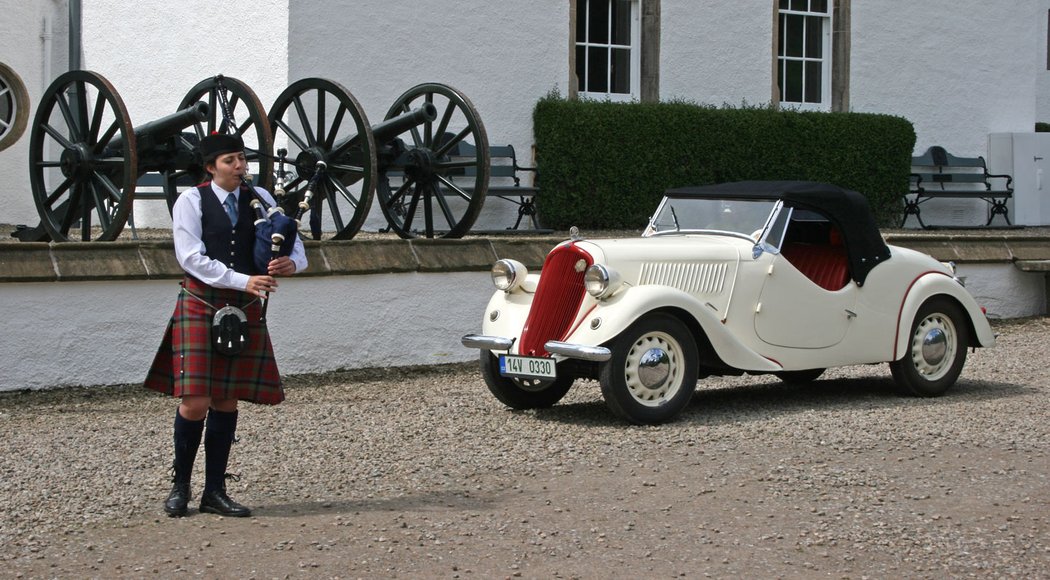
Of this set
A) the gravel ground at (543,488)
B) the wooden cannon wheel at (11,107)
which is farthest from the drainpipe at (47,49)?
the gravel ground at (543,488)

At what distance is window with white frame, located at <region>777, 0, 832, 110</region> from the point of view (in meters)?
17.8

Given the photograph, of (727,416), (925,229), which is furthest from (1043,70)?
(727,416)

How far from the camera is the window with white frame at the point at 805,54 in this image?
17844 mm

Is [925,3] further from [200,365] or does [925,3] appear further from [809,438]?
[200,365]

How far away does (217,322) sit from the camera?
5.66m

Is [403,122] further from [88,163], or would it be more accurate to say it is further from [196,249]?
[196,249]

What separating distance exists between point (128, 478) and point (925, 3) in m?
14.8

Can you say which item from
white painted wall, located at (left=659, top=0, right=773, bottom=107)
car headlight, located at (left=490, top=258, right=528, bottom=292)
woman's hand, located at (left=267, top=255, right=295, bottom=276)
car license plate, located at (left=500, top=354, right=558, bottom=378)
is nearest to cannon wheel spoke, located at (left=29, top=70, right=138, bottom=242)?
car headlight, located at (left=490, top=258, right=528, bottom=292)

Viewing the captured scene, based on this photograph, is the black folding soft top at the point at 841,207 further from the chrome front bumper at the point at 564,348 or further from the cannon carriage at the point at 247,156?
the cannon carriage at the point at 247,156

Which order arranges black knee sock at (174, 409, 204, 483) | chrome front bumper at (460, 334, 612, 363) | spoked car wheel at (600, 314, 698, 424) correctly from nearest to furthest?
black knee sock at (174, 409, 204, 483), chrome front bumper at (460, 334, 612, 363), spoked car wheel at (600, 314, 698, 424)

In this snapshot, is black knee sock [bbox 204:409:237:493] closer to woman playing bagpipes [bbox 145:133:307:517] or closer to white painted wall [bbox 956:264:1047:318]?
woman playing bagpipes [bbox 145:133:307:517]

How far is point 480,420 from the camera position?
803 centimetres

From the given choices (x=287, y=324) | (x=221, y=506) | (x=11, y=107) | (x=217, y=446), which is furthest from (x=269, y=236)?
(x=11, y=107)

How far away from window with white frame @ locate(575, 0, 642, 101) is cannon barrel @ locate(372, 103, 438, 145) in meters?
5.27
